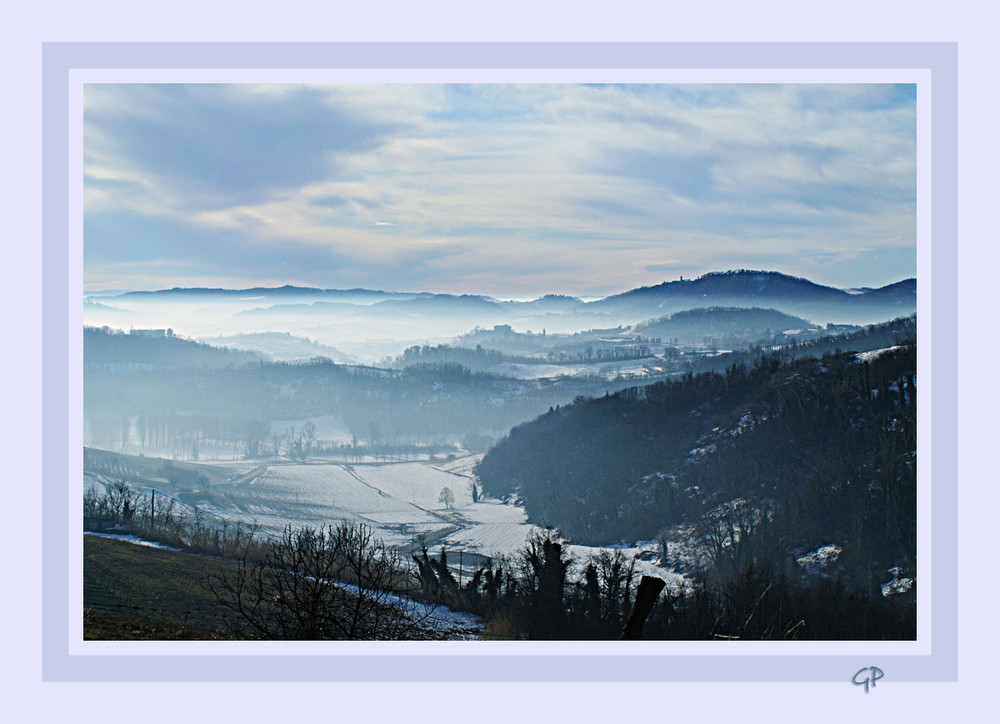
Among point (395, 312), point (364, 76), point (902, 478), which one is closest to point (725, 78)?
point (364, 76)

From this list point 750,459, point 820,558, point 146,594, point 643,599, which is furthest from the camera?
point 750,459

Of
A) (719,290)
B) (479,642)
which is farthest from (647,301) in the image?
(479,642)

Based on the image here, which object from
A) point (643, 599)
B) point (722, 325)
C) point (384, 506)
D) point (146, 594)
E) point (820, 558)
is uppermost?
point (722, 325)

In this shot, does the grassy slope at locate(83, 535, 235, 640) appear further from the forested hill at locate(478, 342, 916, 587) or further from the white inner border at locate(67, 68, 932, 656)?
the forested hill at locate(478, 342, 916, 587)

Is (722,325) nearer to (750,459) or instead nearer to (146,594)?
(750,459)

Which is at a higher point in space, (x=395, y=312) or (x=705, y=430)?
(x=395, y=312)

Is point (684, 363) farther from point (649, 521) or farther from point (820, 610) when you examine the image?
point (820, 610)
